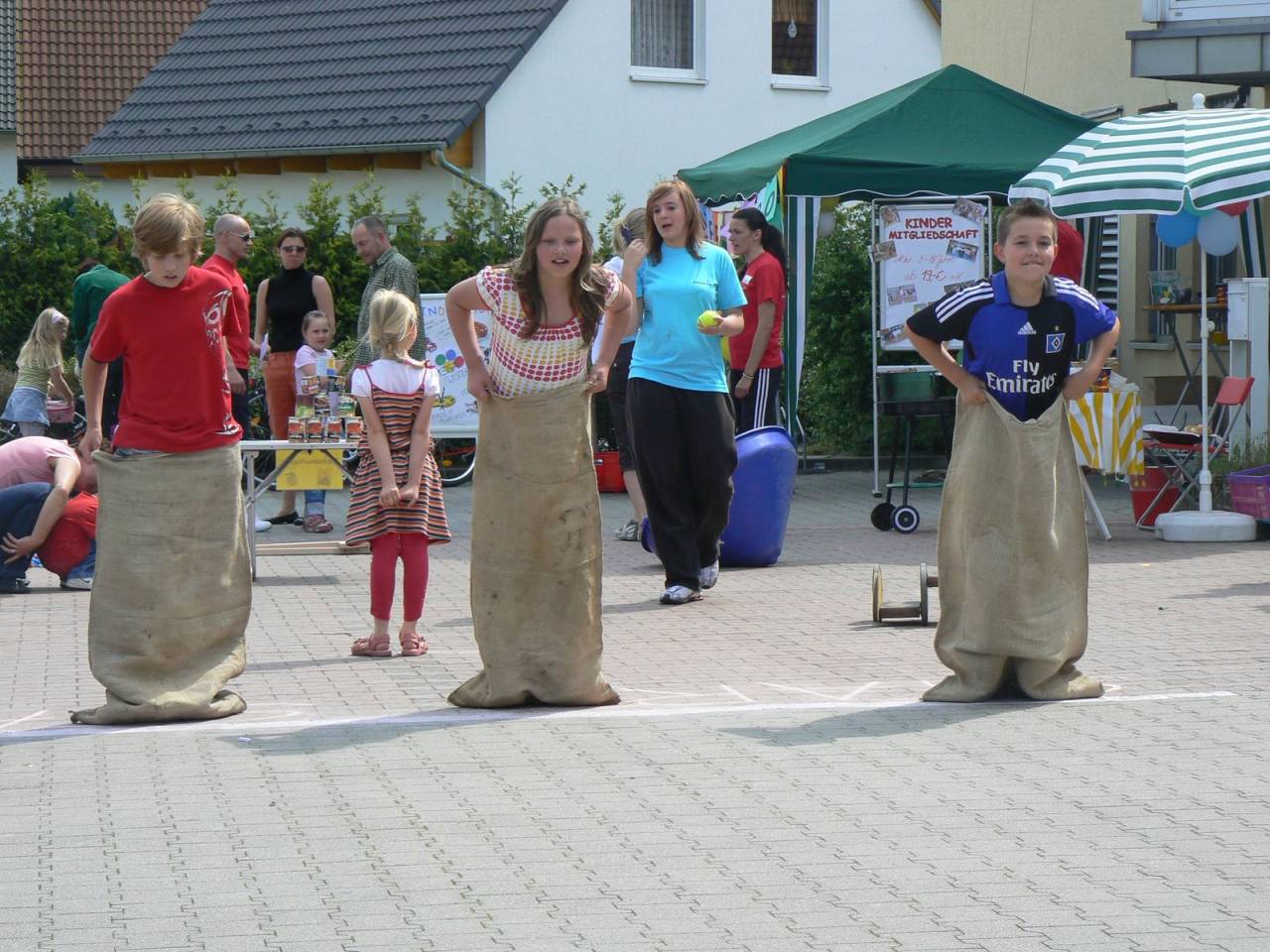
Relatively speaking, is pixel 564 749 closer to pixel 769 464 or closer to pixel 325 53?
pixel 769 464

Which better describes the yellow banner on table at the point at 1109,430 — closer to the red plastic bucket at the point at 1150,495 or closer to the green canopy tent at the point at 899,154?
the red plastic bucket at the point at 1150,495

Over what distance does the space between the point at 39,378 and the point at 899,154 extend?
6.82 m

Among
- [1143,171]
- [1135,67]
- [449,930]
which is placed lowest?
[449,930]

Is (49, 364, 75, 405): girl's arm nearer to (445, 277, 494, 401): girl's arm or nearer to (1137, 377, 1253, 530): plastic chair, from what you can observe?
(1137, 377, 1253, 530): plastic chair

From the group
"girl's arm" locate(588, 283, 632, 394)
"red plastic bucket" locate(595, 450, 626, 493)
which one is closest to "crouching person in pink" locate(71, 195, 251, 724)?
"girl's arm" locate(588, 283, 632, 394)

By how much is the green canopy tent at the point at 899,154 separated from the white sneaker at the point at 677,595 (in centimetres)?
502

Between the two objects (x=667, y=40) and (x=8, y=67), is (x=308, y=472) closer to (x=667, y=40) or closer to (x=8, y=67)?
(x=667, y=40)

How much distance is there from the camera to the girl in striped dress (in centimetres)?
878

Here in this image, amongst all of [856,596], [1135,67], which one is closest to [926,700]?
[856,596]

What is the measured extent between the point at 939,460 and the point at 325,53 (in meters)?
13.9

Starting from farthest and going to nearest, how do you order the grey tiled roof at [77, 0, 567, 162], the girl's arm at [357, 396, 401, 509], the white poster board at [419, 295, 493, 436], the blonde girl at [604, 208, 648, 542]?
the grey tiled roof at [77, 0, 567, 162], the white poster board at [419, 295, 493, 436], the blonde girl at [604, 208, 648, 542], the girl's arm at [357, 396, 401, 509]

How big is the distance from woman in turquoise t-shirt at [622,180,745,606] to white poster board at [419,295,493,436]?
701cm

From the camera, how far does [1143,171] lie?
41.8 feet

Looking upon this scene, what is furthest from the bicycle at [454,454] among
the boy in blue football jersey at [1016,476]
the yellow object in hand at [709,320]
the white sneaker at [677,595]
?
the boy in blue football jersey at [1016,476]
